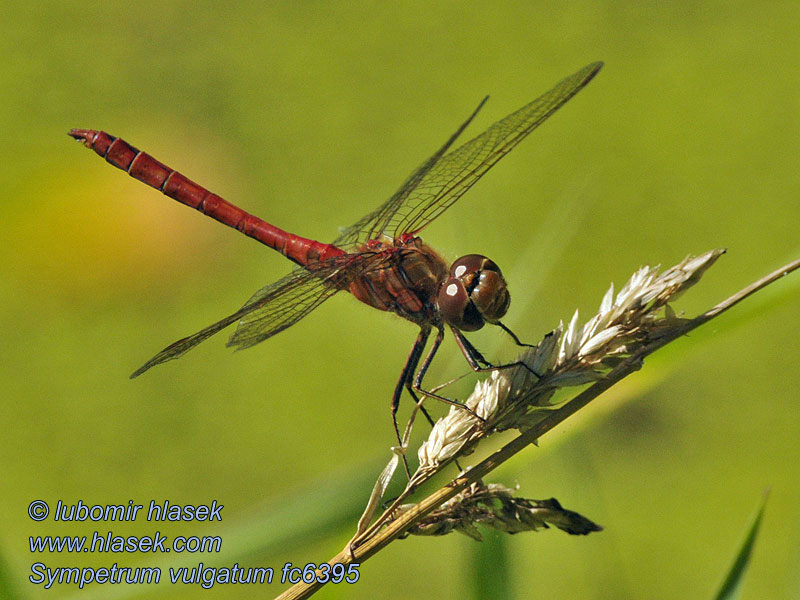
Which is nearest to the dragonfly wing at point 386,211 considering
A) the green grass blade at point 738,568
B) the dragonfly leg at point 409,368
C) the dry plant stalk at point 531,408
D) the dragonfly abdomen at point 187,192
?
the dragonfly abdomen at point 187,192

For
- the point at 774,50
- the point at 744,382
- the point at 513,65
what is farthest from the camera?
the point at 513,65

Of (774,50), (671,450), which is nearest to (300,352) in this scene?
(671,450)

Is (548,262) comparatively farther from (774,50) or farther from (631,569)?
(774,50)

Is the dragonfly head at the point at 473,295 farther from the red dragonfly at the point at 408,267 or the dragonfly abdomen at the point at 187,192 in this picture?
the dragonfly abdomen at the point at 187,192

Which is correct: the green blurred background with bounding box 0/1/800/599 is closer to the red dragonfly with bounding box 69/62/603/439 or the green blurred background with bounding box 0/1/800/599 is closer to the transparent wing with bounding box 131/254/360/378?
the red dragonfly with bounding box 69/62/603/439

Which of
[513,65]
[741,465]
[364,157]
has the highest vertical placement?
[513,65]

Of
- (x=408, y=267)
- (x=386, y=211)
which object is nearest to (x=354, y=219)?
(x=386, y=211)
